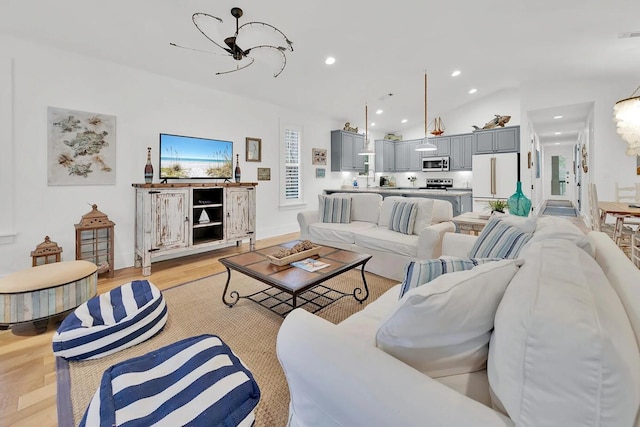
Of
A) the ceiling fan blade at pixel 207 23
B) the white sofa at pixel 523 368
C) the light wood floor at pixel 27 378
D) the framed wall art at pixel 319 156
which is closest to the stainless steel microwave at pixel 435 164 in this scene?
the framed wall art at pixel 319 156

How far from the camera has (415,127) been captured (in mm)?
8430

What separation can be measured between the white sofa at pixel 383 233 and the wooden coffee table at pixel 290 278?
526 mm

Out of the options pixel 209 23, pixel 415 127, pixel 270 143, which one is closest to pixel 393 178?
pixel 415 127

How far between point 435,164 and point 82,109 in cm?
713

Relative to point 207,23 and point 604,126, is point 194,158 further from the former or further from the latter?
point 604,126

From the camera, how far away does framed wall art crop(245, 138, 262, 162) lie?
537cm

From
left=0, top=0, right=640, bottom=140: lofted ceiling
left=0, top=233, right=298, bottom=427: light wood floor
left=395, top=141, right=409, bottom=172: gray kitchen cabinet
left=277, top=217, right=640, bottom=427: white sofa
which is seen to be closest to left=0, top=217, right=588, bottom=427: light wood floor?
left=0, top=233, right=298, bottom=427: light wood floor

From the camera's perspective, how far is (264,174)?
5676 millimetres

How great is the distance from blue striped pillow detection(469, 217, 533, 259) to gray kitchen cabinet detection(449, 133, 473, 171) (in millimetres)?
5681

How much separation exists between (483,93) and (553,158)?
11412 millimetres

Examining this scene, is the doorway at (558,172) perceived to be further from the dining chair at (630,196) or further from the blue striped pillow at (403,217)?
the blue striped pillow at (403,217)

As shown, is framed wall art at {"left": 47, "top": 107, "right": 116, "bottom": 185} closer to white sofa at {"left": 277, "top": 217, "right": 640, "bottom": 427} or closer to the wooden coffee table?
the wooden coffee table

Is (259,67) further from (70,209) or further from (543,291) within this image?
(543,291)

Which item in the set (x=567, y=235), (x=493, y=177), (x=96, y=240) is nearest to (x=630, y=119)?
(x=567, y=235)
